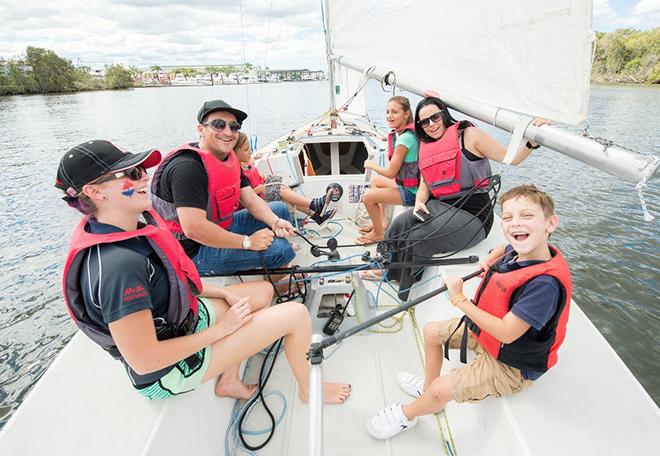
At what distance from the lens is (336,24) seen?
3357 millimetres

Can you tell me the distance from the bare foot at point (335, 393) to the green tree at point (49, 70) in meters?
46.2

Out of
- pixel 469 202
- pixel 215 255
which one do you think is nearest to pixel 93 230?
pixel 215 255

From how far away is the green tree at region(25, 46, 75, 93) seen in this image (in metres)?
34.6

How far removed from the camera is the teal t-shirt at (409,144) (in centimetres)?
240

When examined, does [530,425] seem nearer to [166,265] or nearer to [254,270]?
[166,265]

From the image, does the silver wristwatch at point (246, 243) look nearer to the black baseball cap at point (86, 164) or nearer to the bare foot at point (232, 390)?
the bare foot at point (232, 390)

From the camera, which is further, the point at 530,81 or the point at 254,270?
the point at 254,270

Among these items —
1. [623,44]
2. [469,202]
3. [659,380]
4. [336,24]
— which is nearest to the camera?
[469,202]

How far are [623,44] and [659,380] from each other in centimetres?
1938

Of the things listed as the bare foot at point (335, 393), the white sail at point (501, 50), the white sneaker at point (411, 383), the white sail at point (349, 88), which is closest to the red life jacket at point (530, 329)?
the white sail at point (501, 50)

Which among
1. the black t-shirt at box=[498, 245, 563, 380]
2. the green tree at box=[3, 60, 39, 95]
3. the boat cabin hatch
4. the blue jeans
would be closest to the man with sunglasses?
the blue jeans

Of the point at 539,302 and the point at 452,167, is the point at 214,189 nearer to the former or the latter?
the point at 452,167

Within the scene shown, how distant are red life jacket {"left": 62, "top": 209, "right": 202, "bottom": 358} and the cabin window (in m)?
3.74

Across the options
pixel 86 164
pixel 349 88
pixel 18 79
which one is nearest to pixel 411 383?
pixel 86 164
